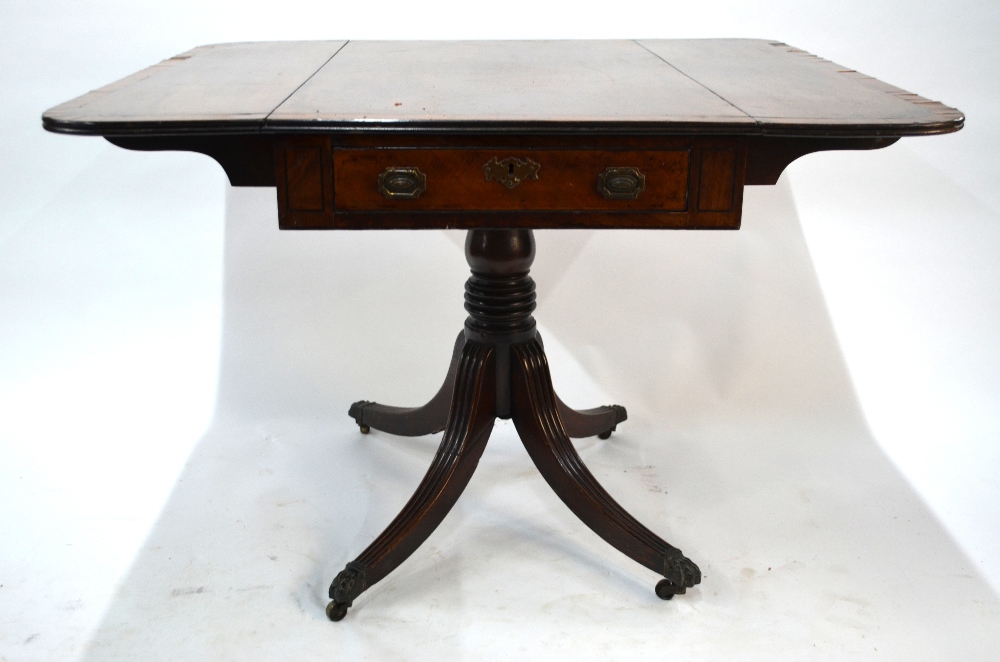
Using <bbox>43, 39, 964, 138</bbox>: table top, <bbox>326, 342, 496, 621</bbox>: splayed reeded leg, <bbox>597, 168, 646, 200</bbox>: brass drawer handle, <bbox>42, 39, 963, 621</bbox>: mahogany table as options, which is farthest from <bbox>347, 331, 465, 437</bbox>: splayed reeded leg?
<bbox>597, 168, 646, 200</bbox>: brass drawer handle

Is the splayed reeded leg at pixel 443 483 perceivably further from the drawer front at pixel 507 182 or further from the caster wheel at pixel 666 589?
the drawer front at pixel 507 182

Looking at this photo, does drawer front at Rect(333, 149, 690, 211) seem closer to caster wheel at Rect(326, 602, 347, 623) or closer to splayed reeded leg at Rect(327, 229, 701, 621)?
splayed reeded leg at Rect(327, 229, 701, 621)

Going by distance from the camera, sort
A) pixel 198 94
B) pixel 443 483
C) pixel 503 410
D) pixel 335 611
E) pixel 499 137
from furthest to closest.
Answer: pixel 503 410 < pixel 443 483 < pixel 335 611 < pixel 198 94 < pixel 499 137

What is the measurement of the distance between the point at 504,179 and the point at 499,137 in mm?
60

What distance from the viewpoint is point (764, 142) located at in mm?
1646

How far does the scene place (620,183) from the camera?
160 centimetres

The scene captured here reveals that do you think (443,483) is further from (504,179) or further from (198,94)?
(198,94)

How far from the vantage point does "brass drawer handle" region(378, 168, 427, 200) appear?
1585mm

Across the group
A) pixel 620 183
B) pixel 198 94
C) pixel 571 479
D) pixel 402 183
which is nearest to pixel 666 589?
pixel 571 479

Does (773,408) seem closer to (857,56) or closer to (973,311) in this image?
(973,311)

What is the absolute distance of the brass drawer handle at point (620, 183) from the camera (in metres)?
1.59

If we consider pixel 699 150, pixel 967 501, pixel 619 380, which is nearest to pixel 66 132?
pixel 699 150

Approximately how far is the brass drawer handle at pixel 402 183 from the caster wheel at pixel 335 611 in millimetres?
716

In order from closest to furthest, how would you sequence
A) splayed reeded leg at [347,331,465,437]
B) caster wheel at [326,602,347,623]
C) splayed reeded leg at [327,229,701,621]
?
1. caster wheel at [326,602,347,623]
2. splayed reeded leg at [327,229,701,621]
3. splayed reeded leg at [347,331,465,437]
